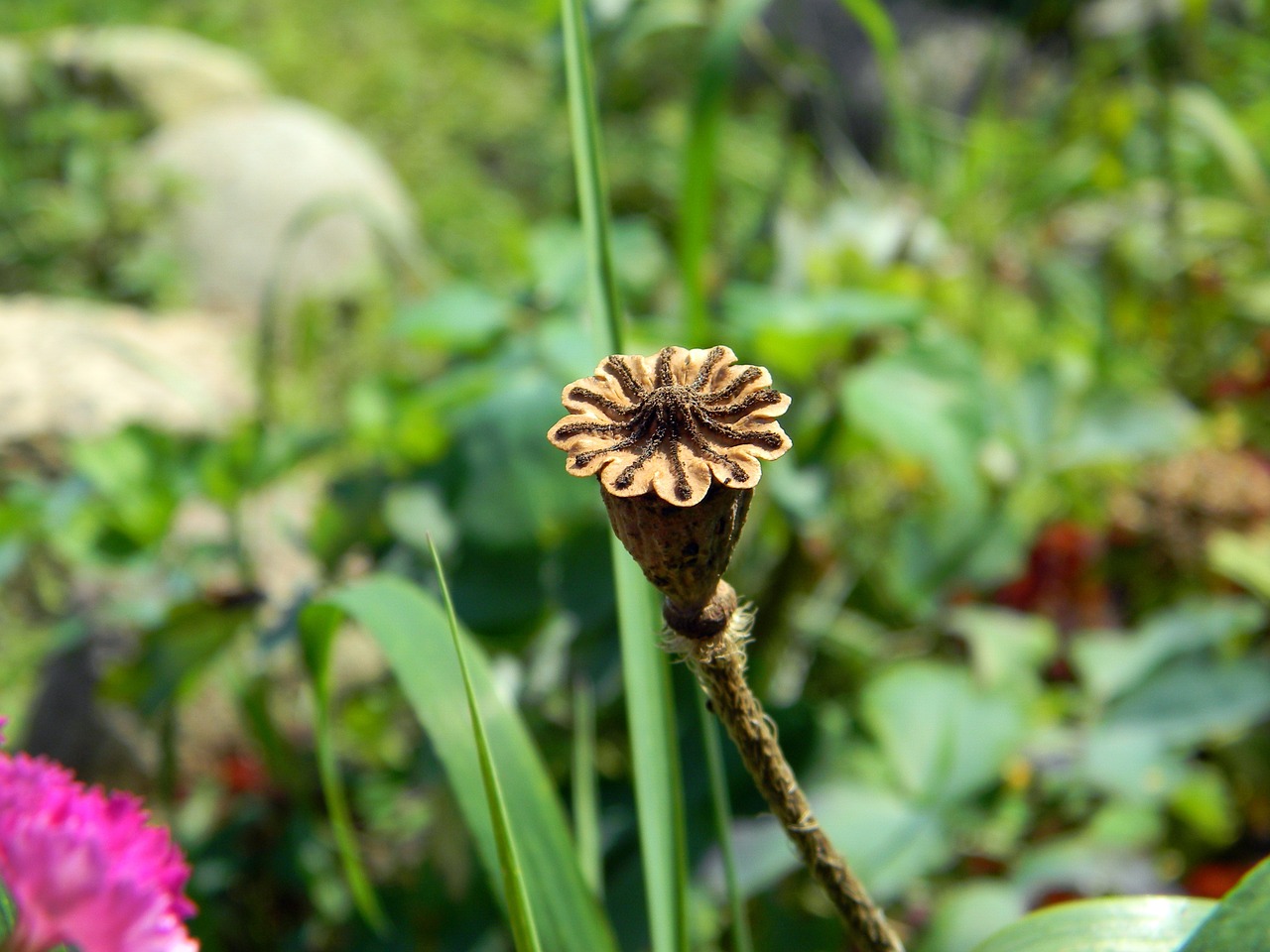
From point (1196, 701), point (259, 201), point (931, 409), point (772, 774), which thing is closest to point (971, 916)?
point (1196, 701)

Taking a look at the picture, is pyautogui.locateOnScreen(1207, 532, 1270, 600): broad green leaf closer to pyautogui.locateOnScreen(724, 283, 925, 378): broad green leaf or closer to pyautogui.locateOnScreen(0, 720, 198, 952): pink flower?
pyautogui.locateOnScreen(724, 283, 925, 378): broad green leaf

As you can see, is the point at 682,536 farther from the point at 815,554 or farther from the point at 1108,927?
the point at 815,554

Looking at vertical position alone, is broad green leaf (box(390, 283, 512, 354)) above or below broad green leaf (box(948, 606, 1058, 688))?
above

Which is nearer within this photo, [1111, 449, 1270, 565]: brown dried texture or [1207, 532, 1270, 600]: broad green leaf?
[1207, 532, 1270, 600]: broad green leaf

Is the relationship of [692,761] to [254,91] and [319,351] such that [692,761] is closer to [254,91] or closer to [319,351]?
[319,351]

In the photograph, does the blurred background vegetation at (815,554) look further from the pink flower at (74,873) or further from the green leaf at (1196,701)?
the pink flower at (74,873)

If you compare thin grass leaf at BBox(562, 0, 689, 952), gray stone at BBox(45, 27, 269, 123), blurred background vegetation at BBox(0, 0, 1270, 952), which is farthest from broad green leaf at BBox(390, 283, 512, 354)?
gray stone at BBox(45, 27, 269, 123)
